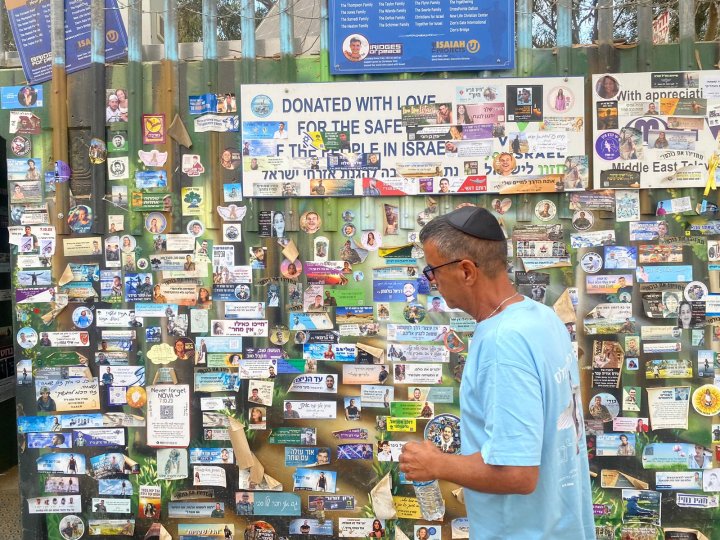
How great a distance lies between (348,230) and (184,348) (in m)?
1.22

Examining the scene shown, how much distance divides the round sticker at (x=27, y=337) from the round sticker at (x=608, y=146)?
3.52 metres

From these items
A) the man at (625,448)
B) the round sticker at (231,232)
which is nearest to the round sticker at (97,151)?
the round sticker at (231,232)

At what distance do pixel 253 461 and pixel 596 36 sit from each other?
128 inches

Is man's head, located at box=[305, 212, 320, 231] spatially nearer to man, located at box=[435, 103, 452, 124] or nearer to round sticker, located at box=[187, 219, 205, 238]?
round sticker, located at box=[187, 219, 205, 238]

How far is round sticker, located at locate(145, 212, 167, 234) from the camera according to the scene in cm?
366

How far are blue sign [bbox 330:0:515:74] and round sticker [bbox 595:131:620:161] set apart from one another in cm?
66

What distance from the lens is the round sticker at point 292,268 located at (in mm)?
3607

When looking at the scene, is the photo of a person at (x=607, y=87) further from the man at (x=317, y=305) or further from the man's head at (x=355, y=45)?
the man at (x=317, y=305)

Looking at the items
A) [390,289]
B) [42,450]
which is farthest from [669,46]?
[42,450]

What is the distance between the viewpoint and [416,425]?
3.61 metres

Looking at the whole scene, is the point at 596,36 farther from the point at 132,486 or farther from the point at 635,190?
the point at 132,486

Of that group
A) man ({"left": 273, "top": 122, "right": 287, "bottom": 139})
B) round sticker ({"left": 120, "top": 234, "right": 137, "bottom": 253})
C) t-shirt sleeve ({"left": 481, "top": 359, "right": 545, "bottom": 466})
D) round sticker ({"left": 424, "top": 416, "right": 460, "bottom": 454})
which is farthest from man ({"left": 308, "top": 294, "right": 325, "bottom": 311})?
t-shirt sleeve ({"left": 481, "top": 359, "right": 545, "bottom": 466})

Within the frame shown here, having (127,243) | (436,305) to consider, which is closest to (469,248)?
(436,305)

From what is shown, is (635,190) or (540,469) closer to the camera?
(540,469)
